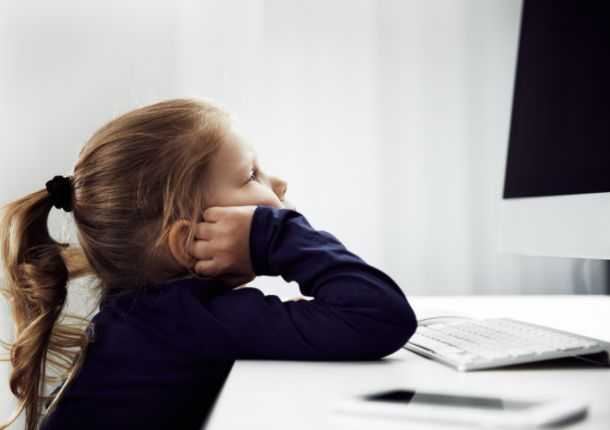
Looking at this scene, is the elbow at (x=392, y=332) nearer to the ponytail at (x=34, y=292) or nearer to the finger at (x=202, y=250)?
the finger at (x=202, y=250)

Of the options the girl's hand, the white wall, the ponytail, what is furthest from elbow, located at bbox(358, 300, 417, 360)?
the white wall

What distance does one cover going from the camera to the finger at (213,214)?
77 centimetres

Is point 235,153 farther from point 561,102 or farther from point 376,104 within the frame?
point 376,104

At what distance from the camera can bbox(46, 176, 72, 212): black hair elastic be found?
838mm

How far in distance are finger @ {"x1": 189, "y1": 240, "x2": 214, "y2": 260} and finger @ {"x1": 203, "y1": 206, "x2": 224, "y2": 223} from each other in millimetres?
31

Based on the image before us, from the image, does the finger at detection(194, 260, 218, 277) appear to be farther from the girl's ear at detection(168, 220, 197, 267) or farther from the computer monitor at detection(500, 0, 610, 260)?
the computer monitor at detection(500, 0, 610, 260)

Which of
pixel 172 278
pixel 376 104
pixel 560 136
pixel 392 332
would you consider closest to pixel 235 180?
pixel 172 278

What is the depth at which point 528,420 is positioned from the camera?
1.15ft

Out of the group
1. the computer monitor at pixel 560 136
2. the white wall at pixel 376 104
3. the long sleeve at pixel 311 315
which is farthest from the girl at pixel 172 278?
the white wall at pixel 376 104

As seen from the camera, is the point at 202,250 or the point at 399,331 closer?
the point at 399,331

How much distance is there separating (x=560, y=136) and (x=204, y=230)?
57 centimetres

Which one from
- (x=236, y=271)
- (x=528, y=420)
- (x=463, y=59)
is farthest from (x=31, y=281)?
(x=463, y=59)

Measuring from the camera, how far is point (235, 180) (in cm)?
84

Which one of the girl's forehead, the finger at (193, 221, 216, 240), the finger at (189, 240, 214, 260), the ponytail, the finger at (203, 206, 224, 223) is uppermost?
the girl's forehead
